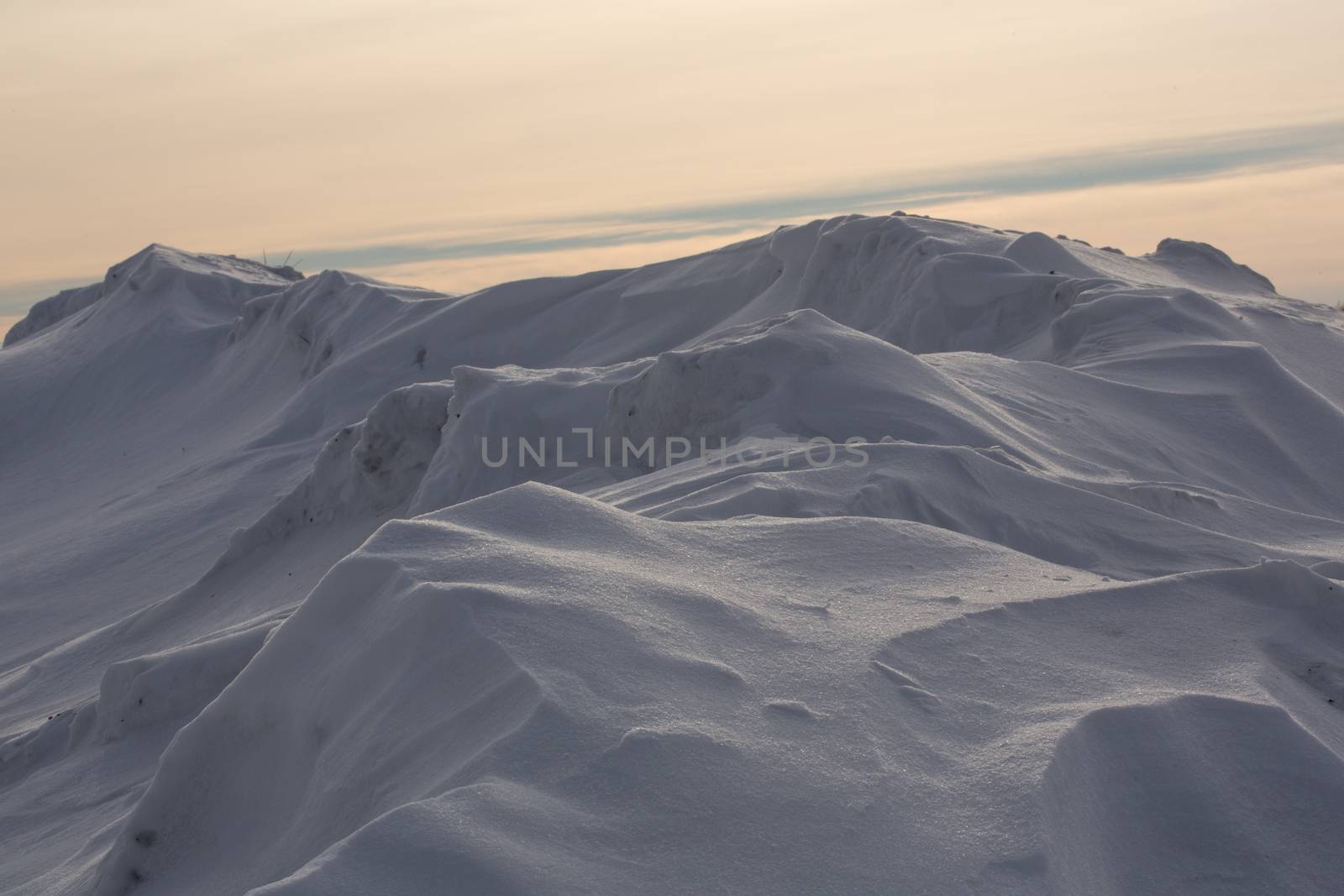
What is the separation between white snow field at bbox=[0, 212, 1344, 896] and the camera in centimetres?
200

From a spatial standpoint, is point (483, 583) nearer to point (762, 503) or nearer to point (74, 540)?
point (762, 503)

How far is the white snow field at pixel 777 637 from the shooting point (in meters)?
2.00

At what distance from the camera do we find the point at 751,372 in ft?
17.1

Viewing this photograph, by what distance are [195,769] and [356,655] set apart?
0.61 meters

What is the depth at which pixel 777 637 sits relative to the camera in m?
2.51

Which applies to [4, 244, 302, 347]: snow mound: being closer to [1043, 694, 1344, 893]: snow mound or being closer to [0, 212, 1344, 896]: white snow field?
[0, 212, 1344, 896]: white snow field
